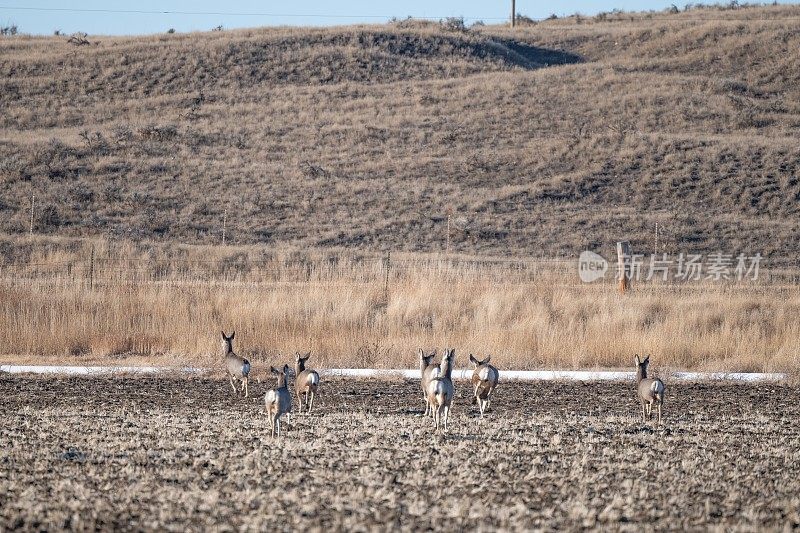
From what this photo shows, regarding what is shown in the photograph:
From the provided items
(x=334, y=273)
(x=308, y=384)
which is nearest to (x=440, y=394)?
(x=308, y=384)

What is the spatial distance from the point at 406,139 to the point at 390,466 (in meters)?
41.7

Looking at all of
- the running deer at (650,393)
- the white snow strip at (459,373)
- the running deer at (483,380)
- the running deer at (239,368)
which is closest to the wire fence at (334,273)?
the white snow strip at (459,373)

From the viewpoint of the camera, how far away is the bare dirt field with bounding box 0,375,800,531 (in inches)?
295

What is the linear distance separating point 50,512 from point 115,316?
15.2 metres

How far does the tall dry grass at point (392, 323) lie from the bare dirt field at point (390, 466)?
541 cm

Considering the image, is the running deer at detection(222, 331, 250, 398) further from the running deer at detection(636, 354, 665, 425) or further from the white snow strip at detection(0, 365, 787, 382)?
the running deer at detection(636, 354, 665, 425)

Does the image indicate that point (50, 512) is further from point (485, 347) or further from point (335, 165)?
point (335, 165)

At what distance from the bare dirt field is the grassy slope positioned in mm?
24378

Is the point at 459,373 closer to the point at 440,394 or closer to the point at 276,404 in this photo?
the point at 440,394

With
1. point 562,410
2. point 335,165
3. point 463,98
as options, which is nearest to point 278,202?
point 335,165

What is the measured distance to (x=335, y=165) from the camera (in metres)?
47.0

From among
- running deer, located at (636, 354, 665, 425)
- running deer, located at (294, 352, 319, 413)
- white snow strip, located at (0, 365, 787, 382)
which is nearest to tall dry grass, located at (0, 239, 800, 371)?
white snow strip, located at (0, 365, 787, 382)

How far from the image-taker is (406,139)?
50531mm

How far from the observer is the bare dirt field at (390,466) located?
7.50 metres
